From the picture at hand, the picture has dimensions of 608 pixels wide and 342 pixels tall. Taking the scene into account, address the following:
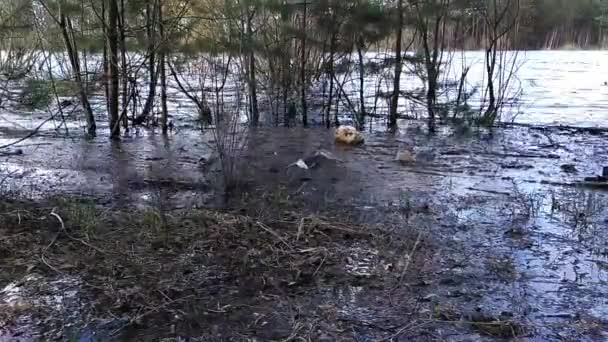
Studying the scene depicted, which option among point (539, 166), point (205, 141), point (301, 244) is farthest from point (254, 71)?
point (301, 244)

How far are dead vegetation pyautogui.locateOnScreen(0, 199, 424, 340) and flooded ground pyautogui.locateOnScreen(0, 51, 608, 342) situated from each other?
13 mm

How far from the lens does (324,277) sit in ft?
10.6

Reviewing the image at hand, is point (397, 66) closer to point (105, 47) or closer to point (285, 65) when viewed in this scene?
point (285, 65)

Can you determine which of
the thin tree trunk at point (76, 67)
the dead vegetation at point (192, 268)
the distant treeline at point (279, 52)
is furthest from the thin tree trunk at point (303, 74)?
the dead vegetation at point (192, 268)

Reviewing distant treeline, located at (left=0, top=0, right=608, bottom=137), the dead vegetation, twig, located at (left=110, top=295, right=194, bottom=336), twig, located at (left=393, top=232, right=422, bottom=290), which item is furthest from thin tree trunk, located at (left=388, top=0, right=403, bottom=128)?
twig, located at (left=110, top=295, right=194, bottom=336)

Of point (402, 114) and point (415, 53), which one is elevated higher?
point (415, 53)

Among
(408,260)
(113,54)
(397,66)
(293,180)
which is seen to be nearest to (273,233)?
(408,260)

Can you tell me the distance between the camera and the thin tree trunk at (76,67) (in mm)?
7102

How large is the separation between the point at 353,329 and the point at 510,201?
2.62 metres

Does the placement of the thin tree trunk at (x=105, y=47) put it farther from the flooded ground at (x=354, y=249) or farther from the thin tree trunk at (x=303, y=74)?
the thin tree trunk at (x=303, y=74)

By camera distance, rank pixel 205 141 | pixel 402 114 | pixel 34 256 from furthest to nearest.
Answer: pixel 402 114, pixel 205 141, pixel 34 256

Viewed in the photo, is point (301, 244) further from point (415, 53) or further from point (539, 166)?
point (415, 53)

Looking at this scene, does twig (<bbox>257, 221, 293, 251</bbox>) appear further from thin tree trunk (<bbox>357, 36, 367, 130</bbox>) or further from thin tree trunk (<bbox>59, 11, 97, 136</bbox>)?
thin tree trunk (<bbox>357, 36, 367, 130</bbox>)

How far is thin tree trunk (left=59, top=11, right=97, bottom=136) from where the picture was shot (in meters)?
7.10
